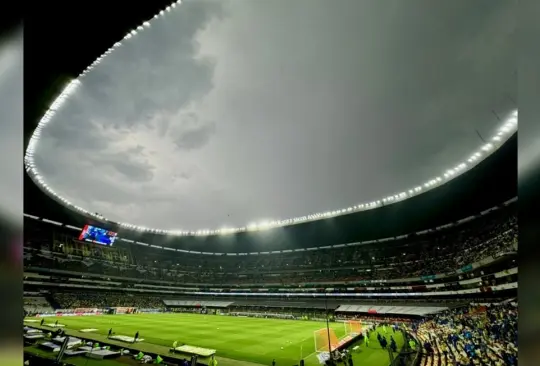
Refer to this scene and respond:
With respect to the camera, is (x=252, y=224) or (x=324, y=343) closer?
(x=324, y=343)

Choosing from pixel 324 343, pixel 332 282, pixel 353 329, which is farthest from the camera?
pixel 332 282

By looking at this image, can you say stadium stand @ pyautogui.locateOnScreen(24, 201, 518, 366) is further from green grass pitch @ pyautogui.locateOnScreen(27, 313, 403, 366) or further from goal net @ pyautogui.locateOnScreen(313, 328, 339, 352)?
green grass pitch @ pyautogui.locateOnScreen(27, 313, 403, 366)

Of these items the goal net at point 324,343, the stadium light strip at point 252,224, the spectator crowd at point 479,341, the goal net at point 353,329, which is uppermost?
the stadium light strip at point 252,224

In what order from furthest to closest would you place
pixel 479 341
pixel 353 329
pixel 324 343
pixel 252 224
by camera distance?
pixel 252 224 < pixel 353 329 < pixel 324 343 < pixel 479 341

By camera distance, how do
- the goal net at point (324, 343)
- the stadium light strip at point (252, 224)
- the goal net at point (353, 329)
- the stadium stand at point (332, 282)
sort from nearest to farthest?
the stadium light strip at point (252, 224) < the goal net at point (324, 343) < the goal net at point (353, 329) < the stadium stand at point (332, 282)

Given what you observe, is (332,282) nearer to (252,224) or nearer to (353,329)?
(252,224)

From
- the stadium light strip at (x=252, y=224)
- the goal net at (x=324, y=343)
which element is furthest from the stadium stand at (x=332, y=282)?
the stadium light strip at (x=252, y=224)

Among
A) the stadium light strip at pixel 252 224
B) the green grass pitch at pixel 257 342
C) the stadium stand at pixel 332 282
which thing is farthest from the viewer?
the stadium stand at pixel 332 282

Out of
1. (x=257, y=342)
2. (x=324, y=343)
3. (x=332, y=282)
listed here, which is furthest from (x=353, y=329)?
(x=332, y=282)

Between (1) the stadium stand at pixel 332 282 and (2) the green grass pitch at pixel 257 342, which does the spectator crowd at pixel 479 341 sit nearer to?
(1) the stadium stand at pixel 332 282

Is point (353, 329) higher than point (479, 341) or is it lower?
lower

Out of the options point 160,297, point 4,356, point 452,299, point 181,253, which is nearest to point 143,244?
point 181,253
